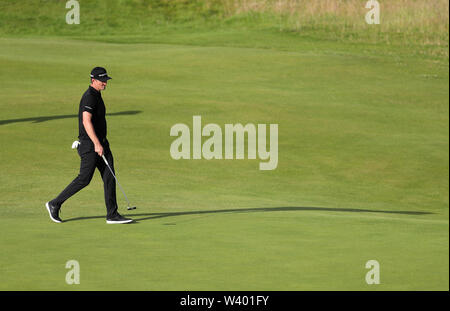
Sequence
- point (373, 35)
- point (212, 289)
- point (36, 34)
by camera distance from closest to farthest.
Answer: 1. point (212, 289)
2. point (373, 35)
3. point (36, 34)

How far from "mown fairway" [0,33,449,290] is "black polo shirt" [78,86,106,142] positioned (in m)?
1.31

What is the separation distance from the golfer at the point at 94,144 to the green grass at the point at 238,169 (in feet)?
0.96

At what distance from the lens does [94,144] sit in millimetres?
12883

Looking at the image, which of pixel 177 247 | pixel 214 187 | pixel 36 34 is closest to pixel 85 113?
pixel 177 247

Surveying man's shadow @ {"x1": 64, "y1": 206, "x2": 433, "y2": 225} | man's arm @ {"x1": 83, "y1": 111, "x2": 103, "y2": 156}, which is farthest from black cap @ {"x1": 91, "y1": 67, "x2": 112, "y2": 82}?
man's shadow @ {"x1": 64, "y1": 206, "x2": 433, "y2": 225}

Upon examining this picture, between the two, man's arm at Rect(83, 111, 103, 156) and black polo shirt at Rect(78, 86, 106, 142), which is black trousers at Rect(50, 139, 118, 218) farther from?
man's arm at Rect(83, 111, 103, 156)

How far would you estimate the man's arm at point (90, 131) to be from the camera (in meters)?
12.7

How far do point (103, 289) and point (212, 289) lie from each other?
100 centimetres

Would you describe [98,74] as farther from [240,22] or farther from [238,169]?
[240,22]

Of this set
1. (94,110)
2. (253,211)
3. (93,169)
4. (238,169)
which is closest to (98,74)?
(94,110)

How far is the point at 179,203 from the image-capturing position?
53.3ft

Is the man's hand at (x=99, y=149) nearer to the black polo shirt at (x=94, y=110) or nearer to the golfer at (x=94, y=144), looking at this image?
the golfer at (x=94, y=144)

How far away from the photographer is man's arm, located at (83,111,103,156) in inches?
501

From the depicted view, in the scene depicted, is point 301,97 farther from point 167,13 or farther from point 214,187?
point 167,13
